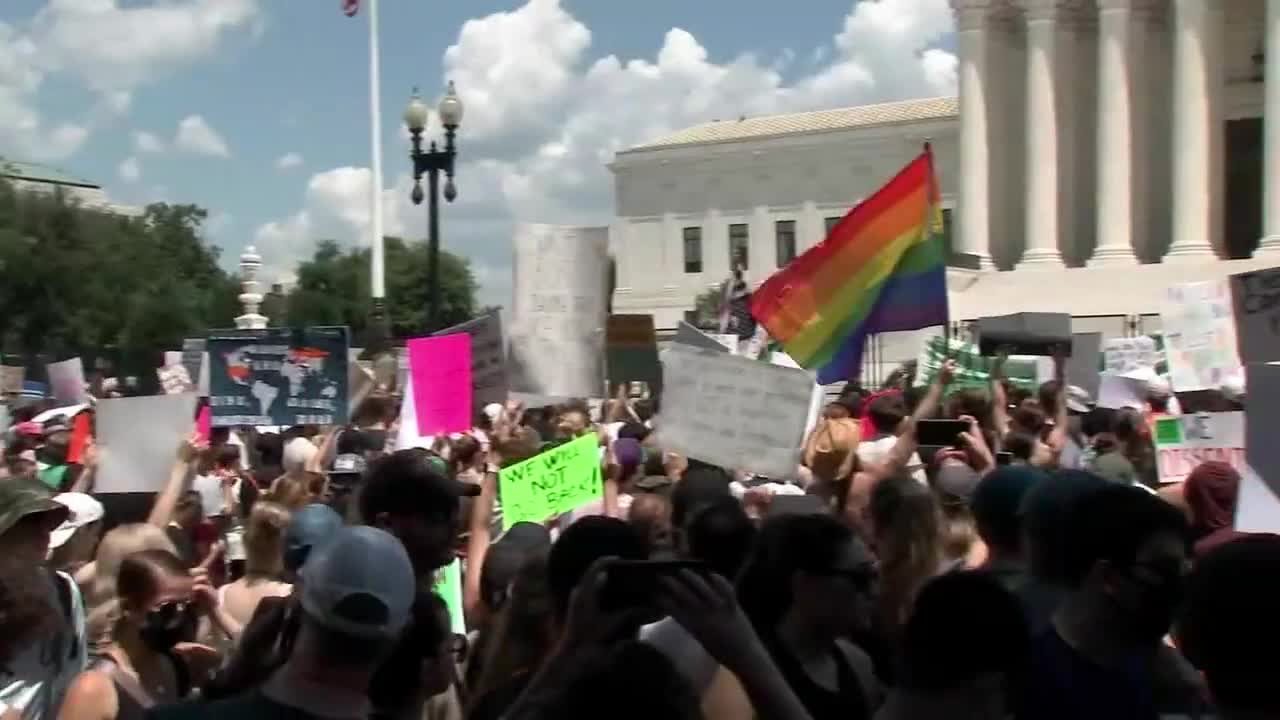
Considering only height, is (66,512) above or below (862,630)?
above

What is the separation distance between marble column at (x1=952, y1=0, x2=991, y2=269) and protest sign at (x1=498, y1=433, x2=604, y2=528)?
36.6 metres

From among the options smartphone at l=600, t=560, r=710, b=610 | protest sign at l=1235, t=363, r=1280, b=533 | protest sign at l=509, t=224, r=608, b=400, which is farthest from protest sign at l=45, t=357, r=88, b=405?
smartphone at l=600, t=560, r=710, b=610

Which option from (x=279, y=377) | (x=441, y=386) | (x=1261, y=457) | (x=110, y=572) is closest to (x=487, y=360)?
(x=441, y=386)

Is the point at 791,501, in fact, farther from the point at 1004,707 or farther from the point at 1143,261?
the point at 1143,261

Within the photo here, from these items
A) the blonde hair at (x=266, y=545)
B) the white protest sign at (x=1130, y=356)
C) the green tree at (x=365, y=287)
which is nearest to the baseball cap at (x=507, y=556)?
the blonde hair at (x=266, y=545)

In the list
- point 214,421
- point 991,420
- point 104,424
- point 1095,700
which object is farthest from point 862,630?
point 214,421

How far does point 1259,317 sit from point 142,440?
228 inches

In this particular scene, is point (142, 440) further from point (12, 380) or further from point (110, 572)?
point (12, 380)

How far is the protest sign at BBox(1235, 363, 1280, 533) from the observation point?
603cm

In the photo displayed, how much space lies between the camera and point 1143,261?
41594 millimetres

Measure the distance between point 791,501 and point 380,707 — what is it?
10.6 feet

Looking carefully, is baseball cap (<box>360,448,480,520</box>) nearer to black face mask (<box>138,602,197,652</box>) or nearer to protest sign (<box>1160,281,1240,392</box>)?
black face mask (<box>138,602,197,652</box>)

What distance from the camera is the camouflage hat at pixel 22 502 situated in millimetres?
4625

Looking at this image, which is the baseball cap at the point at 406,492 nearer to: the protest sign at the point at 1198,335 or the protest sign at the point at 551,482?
the protest sign at the point at 551,482
